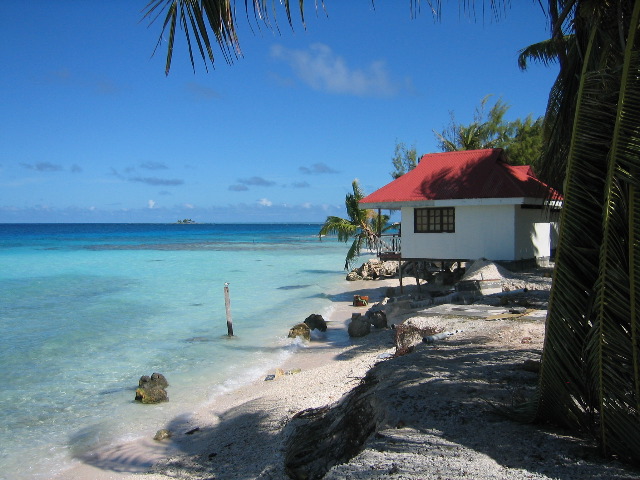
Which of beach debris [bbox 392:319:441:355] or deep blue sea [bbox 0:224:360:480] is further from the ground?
beach debris [bbox 392:319:441:355]

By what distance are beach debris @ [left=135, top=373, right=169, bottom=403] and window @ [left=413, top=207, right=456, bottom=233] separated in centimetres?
1084

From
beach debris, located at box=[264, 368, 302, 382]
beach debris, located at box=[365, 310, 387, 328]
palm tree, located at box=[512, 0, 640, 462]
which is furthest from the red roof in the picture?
palm tree, located at box=[512, 0, 640, 462]

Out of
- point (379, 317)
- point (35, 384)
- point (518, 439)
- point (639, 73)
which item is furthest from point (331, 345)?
point (639, 73)

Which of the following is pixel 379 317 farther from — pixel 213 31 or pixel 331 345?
pixel 213 31

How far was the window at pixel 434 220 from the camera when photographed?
735 inches

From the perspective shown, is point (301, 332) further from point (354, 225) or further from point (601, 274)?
point (601, 274)

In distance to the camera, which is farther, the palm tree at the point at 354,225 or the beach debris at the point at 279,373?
the palm tree at the point at 354,225

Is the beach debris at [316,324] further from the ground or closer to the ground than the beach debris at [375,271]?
closer to the ground

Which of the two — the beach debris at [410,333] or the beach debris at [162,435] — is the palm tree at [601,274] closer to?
the beach debris at [410,333]

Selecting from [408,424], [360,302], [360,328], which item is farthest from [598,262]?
[360,302]

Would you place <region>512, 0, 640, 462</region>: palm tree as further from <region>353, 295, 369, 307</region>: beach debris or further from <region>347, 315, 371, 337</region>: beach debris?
<region>353, 295, 369, 307</region>: beach debris

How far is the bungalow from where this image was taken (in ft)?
57.8

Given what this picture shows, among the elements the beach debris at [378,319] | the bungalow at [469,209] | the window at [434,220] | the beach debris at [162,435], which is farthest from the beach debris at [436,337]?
the window at [434,220]

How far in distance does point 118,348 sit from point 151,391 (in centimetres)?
548
